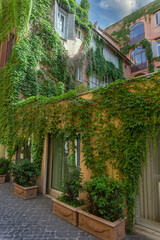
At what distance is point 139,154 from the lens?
10.8ft

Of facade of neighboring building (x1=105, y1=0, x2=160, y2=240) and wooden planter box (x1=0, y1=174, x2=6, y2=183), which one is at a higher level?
facade of neighboring building (x1=105, y1=0, x2=160, y2=240)

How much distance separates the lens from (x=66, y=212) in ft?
12.2

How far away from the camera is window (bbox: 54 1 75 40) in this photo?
1113 cm

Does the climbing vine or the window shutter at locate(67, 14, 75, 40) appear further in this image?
the window shutter at locate(67, 14, 75, 40)

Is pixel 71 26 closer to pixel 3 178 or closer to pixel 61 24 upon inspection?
pixel 61 24

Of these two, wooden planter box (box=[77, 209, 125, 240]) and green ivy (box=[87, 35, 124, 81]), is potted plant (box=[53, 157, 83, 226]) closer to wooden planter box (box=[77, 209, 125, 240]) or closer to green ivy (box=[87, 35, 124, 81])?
wooden planter box (box=[77, 209, 125, 240])

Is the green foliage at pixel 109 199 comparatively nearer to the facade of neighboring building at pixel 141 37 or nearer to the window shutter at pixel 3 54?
the window shutter at pixel 3 54

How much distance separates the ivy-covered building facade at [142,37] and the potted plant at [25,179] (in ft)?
57.9

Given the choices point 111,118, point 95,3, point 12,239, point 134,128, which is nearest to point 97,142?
point 111,118

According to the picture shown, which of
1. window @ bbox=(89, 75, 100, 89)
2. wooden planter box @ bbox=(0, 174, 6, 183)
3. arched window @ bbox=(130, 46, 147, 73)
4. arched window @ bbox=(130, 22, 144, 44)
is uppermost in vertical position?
arched window @ bbox=(130, 22, 144, 44)

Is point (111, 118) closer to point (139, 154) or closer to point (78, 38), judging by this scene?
point (139, 154)

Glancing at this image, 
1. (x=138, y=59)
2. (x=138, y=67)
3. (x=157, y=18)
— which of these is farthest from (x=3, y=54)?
(x=157, y=18)

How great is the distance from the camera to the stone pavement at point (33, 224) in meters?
3.07

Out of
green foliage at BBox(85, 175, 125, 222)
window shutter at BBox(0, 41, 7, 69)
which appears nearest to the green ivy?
window shutter at BBox(0, 41, 7, 69)
